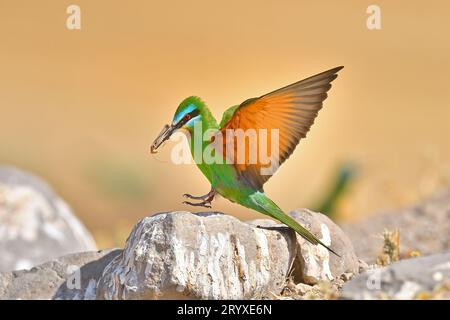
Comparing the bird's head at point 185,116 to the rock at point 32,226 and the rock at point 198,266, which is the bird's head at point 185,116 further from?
the rock at point 32,226

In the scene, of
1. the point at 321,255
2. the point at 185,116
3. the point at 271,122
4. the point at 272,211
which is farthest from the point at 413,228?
the point at 185,116

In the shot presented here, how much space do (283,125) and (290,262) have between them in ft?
2.43

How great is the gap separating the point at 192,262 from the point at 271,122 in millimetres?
802

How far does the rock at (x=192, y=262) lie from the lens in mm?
4195

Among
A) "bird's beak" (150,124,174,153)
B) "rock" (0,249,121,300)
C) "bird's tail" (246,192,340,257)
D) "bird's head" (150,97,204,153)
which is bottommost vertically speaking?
"rock" (0,249,121,300)

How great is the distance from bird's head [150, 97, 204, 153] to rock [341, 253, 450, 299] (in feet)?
3.79

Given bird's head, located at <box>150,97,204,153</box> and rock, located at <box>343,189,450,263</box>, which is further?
rock, located at <box>343,189,450,263</box>

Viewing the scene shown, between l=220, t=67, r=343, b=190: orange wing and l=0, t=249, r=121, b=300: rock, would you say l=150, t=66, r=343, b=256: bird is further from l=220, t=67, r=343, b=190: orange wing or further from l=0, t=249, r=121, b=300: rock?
l=0, t=249, r=121, b=300: rock

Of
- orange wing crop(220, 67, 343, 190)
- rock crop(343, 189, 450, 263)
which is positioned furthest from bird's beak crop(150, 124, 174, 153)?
rock crop(343, 189, 450, 263)

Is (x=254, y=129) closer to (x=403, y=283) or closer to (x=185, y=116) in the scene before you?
(x=185, y=116)

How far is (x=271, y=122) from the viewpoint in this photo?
4477 millimetres

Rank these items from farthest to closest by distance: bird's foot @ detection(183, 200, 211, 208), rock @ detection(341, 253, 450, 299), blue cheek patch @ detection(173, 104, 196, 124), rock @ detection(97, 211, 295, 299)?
bird's foot @ detection(183, 200, 211, 208) < blue cheek patch @ detection(173, 104, 196, 124) < rock @ detection(97, 211, 295, 299) < rock @ detection(341, 253, 450, 299)

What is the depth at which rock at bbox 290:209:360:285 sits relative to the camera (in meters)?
4.80

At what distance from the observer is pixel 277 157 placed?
4520 mm
